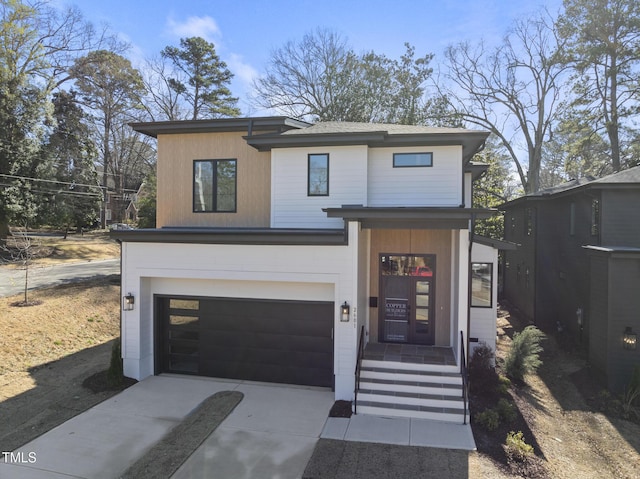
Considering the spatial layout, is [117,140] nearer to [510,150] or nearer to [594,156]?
[510,150]

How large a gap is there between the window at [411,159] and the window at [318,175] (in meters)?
1.93

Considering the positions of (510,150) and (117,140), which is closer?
(510,150)

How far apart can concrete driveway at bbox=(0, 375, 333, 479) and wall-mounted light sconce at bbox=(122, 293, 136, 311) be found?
1931 millimetres

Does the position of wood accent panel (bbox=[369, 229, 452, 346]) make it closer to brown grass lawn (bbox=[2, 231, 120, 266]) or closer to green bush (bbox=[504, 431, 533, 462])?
green bush (bbox=[504, 431, 533, 462])

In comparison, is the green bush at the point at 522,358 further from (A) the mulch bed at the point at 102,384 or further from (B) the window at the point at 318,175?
(A) the mulch bed at the point at 102,384

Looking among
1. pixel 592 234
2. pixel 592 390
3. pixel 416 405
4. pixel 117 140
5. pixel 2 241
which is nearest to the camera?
pixel 416 405

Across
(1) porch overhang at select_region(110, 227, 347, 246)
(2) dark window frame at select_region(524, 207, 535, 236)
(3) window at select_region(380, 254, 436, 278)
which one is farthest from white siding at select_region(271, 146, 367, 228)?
(2) dark window frame at select_region(524, 207, 535, 236)

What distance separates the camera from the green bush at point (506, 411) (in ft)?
25.9

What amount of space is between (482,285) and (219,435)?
821 cm

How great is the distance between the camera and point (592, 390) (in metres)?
10.0

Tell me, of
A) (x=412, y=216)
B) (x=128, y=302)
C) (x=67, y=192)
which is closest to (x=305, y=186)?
(x=412, y=216)

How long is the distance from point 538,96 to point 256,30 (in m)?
21.2

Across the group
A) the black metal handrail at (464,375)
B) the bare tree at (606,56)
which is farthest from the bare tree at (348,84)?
the black metal handrail at (464,375)

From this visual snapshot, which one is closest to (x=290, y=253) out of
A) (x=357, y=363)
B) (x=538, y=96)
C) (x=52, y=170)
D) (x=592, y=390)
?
(x=357, y=363)
